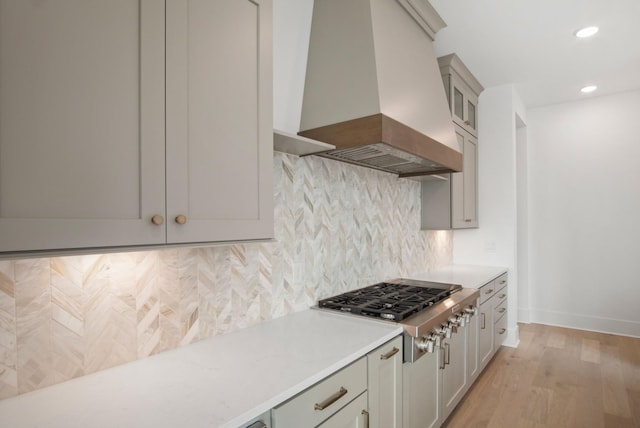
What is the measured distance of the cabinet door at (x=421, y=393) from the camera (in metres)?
1.75

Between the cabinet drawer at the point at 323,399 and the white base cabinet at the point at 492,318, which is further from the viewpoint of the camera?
the white base cabinet at the point at 492,318

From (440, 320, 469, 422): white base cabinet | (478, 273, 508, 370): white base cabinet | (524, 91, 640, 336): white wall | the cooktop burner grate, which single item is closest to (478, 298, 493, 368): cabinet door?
(478, 273, 508, 370): white base cabinet

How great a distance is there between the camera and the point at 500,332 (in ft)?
11.5

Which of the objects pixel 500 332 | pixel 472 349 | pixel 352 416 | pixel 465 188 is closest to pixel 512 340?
pixel 500 332

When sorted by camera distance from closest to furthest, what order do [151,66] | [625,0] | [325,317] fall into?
[151,66]
[325,317]
[625,0]

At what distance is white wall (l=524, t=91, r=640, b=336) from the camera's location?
160 inches

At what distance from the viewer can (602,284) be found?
423 cm

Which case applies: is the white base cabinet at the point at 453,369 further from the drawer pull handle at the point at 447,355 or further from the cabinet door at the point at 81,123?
the cabinet door at the point at 81,123

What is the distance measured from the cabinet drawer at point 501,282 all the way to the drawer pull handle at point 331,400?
8.23 feet

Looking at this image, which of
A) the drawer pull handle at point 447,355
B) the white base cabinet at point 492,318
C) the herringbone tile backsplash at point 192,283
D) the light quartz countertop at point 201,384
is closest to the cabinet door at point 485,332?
the white base cabinet at point 492,318

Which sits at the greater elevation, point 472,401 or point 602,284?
point 602,284

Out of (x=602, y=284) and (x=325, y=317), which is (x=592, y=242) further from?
(x=325, y=317)

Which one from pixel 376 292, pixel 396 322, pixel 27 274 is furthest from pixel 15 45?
pixel 376 292

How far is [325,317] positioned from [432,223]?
1.88 metres
